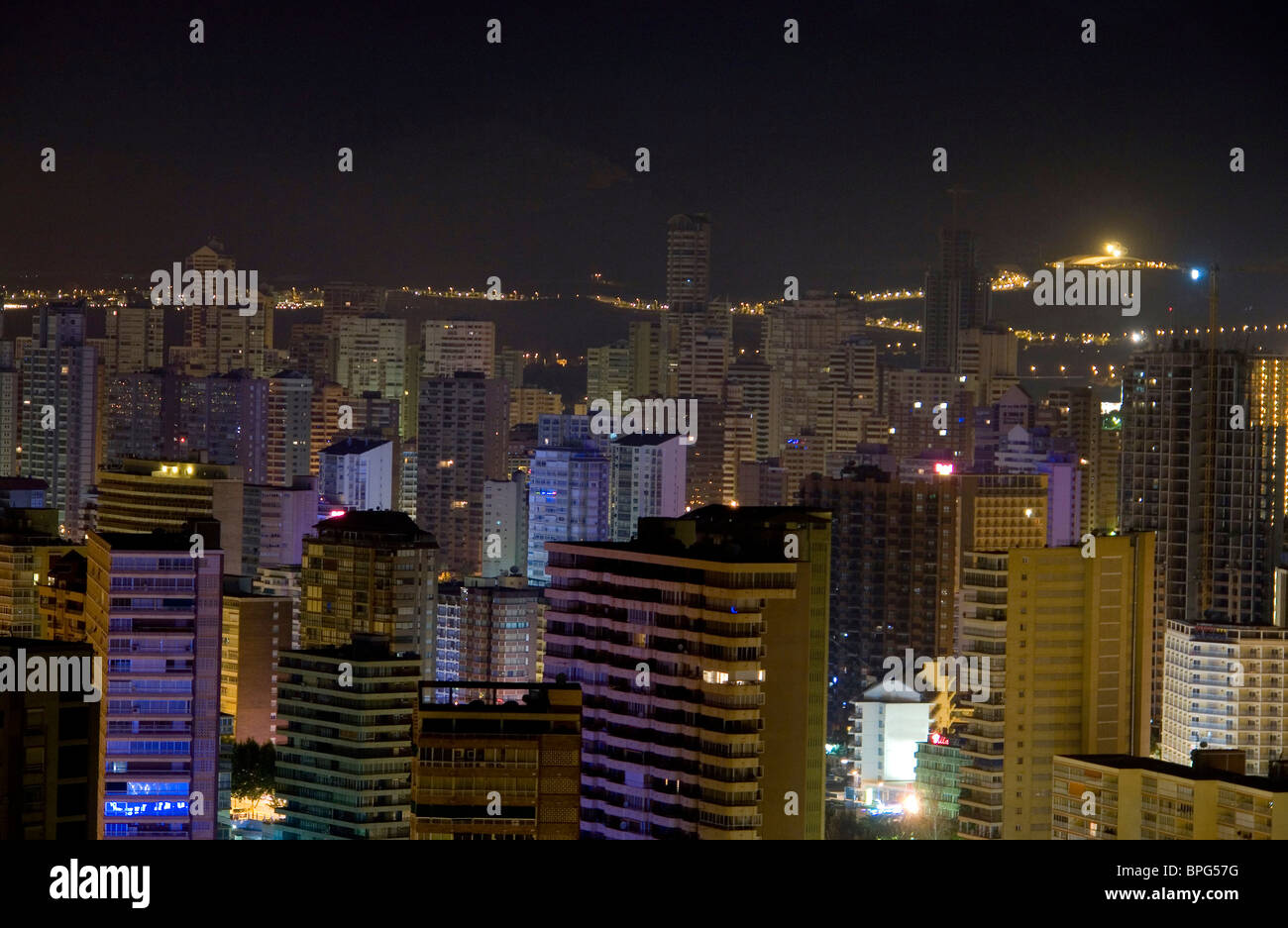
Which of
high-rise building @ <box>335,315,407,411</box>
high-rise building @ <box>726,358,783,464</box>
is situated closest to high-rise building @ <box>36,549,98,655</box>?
high-rise building @ <box>335,315,407,411</box>

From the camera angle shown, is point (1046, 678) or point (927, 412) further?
point (927, 412)

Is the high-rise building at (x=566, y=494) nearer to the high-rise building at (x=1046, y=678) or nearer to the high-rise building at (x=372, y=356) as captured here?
the high-rise building at (x=372, y=356)

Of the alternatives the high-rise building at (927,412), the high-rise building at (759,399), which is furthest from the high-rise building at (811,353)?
the high-rise building at (927,412)

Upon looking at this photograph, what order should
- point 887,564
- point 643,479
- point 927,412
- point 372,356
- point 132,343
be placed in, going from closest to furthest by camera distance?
point 643,479
point 887,564
point 927,412
point 372,356
point 132,343

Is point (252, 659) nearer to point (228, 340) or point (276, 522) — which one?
point (276, 522)

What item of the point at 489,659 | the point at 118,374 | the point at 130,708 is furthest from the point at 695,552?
the point at 118,374

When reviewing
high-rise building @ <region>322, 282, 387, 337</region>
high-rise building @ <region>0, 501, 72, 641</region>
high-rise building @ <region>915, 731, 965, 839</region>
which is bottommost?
high-rise building @ <region>915, 731, 965, 839</region>

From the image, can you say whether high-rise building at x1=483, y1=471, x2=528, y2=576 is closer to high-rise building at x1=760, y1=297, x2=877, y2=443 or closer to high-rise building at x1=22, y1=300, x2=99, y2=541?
high-rise building at x1=760, y1=297, x2=877, y2=443

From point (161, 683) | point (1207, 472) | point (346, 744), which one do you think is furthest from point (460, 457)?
point (161, 683)
